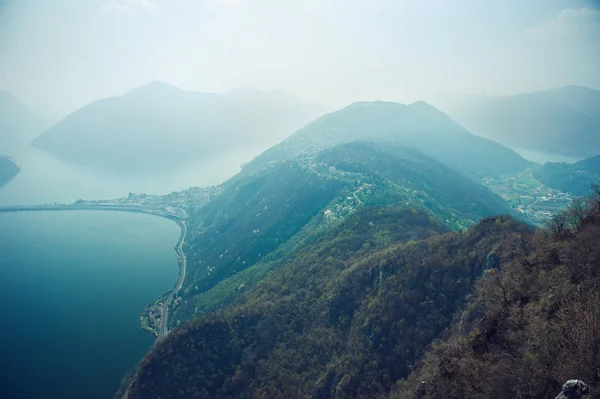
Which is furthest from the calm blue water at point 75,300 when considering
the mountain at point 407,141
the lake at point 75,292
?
the mountain at point 407,141

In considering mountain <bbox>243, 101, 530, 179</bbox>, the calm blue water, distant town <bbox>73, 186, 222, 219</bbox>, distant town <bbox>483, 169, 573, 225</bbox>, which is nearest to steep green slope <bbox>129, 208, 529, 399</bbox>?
the calm blue water

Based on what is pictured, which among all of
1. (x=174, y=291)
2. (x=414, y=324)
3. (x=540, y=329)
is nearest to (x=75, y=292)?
(x=174, y=291)

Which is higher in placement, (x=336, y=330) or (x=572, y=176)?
(x=336, y=330)

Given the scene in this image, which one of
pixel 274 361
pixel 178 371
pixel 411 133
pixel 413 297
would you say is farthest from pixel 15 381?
pixel 411 133

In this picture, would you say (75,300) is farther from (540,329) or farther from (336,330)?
(540,329)

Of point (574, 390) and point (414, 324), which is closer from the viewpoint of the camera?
point (574, 390)

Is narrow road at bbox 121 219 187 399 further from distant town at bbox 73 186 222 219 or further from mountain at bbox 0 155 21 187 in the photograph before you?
mountain at bbox 0 155 21 187

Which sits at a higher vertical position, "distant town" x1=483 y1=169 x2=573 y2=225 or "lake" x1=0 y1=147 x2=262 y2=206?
"lake" x1=0 y1=147 x2=262 y2=206
